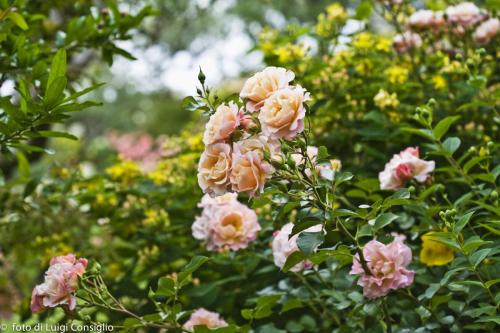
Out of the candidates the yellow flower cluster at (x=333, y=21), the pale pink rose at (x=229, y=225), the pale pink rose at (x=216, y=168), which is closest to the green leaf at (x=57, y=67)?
the pale pink rose at (x=216, y=168)

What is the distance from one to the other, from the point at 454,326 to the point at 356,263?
305 mm

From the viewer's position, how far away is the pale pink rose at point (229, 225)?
1604 millimetres

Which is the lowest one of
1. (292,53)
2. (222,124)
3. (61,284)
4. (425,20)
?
(61,284)

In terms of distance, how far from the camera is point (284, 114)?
3.44ft

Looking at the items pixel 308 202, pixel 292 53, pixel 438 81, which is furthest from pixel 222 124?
pixel 438 81

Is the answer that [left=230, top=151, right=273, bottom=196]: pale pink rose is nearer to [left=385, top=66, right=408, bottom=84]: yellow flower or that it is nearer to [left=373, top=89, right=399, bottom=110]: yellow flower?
[left=373, top=89, right=399, bottom=110]: yellow flower

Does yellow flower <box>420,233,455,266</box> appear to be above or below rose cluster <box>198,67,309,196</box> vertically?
below

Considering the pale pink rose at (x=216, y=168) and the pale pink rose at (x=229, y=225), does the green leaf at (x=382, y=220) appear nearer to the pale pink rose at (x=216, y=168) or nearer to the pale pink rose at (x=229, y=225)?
the pale pink rose at (x=216, y=168)

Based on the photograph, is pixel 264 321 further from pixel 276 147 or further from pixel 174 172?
pixel 276 147

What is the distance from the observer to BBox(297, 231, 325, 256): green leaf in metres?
1.15

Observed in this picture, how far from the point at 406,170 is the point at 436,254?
0.22 meters

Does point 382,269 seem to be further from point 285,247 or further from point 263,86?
point 263,86

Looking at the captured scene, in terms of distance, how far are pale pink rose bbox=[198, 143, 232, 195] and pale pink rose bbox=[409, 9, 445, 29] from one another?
4.22 ft

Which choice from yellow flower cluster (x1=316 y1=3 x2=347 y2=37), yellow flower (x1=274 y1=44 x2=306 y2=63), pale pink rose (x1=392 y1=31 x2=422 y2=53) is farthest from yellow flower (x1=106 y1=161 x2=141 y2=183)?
pale pink rose (x1=392 y1=31 x2=422 y2=53)
